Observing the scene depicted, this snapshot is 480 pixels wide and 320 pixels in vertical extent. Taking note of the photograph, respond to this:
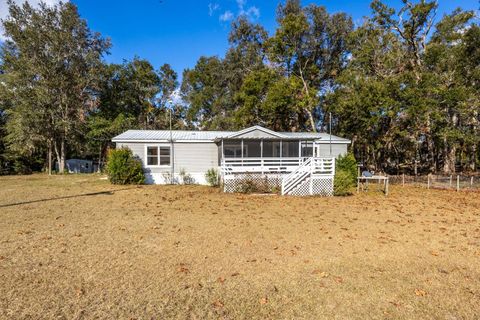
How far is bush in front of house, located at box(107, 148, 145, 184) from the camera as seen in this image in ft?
52.9

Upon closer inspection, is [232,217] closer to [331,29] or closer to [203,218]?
[203,218]

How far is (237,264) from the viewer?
4.80 meters

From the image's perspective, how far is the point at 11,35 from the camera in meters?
24.7

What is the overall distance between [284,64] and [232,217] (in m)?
23.9

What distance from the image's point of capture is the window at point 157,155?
1747 cm

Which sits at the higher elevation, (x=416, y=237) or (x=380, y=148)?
(x=380, y=148)

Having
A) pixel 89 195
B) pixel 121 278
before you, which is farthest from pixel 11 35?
pixel 121 278

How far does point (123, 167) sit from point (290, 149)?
10693 mm

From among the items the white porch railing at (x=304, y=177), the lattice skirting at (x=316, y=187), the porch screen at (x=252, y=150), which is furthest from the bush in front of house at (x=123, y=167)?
the lattice skirting at (x=316, y=187)

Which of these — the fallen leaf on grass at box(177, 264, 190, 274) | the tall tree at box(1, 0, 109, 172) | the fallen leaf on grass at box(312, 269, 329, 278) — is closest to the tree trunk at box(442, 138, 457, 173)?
the fallen leaf on grass at box(312, 269, 329, 278)

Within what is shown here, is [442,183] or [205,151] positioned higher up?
[205,151]

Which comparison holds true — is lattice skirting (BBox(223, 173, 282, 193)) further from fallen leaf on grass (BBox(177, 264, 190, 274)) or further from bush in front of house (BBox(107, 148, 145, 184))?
fallen leaf on grass (BBox(177, 264, 190, 274))

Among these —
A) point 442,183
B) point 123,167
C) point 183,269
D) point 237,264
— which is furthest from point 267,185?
point 442,183

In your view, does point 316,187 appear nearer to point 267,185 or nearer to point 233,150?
point 267,185
